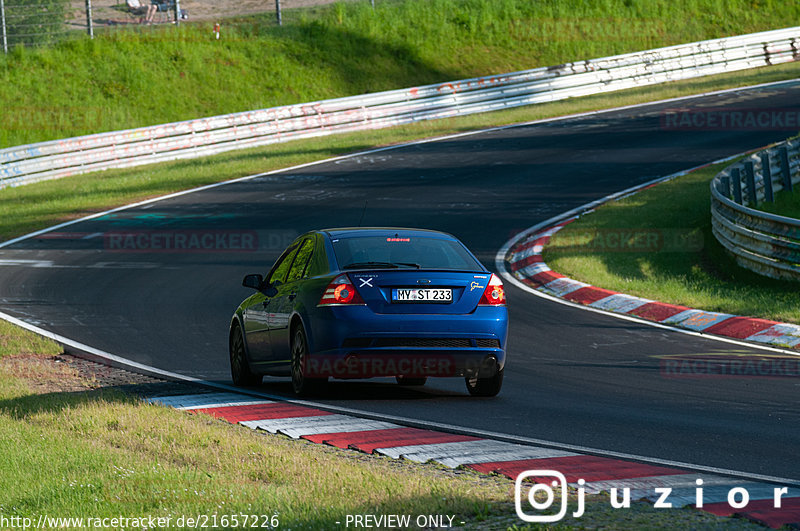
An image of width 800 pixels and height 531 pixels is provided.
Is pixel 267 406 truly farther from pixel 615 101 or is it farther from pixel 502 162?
pixel 615 101

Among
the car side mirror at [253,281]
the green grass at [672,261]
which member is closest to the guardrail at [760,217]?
the green grass at [672,261]

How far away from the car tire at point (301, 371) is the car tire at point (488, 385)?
4.33 ft

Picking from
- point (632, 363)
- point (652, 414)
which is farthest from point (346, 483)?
point (632, 363)

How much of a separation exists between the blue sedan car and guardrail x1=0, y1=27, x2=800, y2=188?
73.1ft

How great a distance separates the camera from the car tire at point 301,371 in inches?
379

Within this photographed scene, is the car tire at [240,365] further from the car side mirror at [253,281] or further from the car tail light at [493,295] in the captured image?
the car tail light at [493,295]

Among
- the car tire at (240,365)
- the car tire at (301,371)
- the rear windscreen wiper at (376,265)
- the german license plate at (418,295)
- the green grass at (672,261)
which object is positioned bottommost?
the green grass at (672,261)

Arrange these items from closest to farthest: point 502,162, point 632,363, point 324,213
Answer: point 632,363
point 324,213
point 502,162

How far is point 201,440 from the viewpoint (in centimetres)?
758

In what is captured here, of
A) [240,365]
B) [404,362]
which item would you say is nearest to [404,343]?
[404,362]

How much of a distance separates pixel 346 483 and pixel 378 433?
198 cm

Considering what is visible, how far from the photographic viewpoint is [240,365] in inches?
441

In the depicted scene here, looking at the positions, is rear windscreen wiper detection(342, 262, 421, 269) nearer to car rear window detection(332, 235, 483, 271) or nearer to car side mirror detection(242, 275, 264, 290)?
car rear window detection(332, 235, 483, 271)

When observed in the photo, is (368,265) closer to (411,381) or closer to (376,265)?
(376,265)
